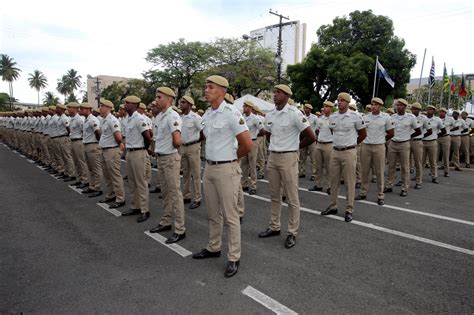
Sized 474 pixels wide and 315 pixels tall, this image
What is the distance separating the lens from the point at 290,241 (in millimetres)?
4363

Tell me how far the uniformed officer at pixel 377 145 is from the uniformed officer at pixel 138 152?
452cm

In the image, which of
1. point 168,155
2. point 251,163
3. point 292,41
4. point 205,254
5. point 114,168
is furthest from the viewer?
point 292,41

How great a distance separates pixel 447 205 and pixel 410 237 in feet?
8.43

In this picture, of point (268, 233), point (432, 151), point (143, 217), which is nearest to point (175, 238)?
point (143, 217)

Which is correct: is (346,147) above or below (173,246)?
above

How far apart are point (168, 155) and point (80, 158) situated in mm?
4410

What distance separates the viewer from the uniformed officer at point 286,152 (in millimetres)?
4535

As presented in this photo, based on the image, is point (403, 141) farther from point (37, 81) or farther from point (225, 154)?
point (37, 81)

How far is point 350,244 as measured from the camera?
14.4 feet

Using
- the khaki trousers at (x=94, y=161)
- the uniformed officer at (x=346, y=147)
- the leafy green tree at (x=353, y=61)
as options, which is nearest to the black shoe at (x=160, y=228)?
the uniformed officer at (x=346, y=147)

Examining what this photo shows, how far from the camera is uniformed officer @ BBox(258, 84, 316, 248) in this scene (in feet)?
14.9

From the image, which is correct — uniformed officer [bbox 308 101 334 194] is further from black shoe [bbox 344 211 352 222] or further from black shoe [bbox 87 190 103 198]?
black shoe [bbox 87 190 103 198]

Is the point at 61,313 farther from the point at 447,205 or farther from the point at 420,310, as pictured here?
the point at 447,205

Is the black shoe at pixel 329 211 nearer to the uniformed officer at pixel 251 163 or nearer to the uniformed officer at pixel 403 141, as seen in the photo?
the uniformed officer at pixel 251 163
